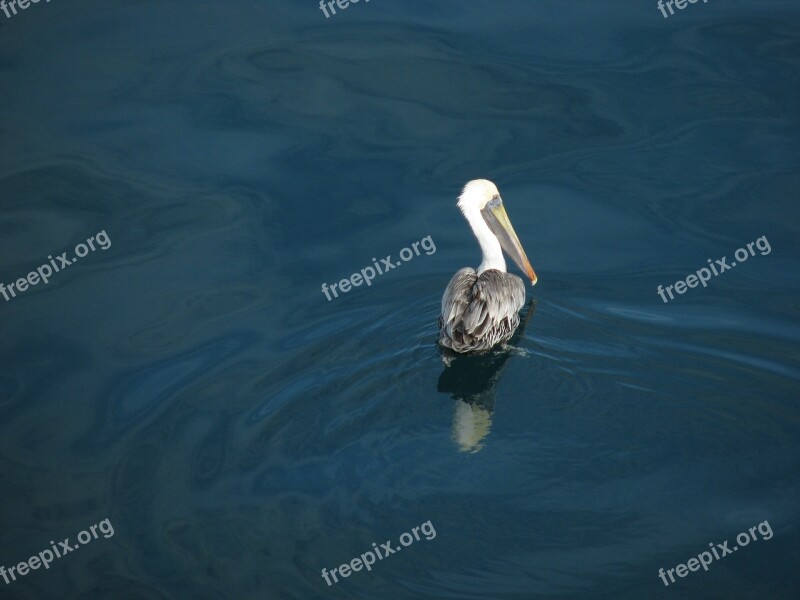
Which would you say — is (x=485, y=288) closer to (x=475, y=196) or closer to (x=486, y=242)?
(x=486, y=242)

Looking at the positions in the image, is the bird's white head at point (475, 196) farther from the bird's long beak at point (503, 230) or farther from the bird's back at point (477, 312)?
the bird's back at point (477, 312)

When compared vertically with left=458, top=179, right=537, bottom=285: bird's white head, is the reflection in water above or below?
below

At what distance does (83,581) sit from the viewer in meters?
7.31

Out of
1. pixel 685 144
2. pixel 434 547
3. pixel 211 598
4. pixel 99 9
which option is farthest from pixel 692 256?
pixel 99 9

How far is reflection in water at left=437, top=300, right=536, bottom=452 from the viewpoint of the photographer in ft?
25.9

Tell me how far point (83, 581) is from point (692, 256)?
6222mm

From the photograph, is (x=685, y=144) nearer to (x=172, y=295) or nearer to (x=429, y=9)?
(x=429, y=9)

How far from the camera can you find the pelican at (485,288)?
28.6ft

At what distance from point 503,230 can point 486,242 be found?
0.21 meters

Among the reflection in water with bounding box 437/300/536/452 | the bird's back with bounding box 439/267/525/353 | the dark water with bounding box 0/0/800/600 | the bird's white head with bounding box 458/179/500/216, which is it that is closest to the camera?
the dark water with bounding box 0/0/800/600

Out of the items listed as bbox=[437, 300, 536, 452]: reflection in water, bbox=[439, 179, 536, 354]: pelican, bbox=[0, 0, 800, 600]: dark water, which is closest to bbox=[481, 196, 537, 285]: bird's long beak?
bbox=[439, 179, 536, 354]: pelican

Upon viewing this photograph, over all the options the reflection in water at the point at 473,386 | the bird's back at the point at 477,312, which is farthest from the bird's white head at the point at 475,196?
the reflection in water at the point at 473,386

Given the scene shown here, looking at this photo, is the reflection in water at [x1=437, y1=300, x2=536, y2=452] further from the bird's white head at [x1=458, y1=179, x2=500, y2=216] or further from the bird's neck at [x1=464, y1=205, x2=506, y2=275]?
the bird's white head at [x1=458, y1=179, x2=500, y2=216]

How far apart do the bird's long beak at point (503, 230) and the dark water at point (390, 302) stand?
34 cm
